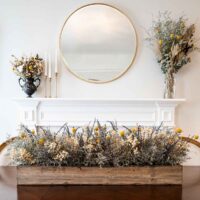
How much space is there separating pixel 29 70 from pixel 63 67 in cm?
42

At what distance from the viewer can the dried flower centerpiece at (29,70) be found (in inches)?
106

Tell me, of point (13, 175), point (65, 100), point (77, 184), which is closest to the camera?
point (77, 184)

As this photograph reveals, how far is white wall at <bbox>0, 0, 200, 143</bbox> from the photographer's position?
9.50 ft

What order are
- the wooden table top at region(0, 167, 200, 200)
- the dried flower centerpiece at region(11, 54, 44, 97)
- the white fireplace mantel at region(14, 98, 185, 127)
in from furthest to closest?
the white fireplace mantel at region(14, 98, 185, 127)
the dried flower centerpiece at region(11, 54, 44, 97)
the wooden table top at region(0, 167, 200, 200)

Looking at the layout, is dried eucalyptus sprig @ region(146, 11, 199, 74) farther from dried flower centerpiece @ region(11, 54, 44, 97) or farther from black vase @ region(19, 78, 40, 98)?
black vase @ region(19, 78, 40, 98)

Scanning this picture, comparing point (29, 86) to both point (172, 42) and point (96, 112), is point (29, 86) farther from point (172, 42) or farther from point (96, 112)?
point (172, 42)

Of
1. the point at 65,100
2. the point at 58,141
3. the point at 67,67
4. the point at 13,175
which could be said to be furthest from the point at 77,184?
the point at 67,67

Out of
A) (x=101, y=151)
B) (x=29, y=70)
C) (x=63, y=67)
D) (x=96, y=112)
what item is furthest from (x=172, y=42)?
(x=101, y=151)

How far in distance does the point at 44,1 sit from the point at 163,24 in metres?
1.47

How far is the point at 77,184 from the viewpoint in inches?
45.1

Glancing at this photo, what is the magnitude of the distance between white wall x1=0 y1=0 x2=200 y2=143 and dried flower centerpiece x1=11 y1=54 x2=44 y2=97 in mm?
159

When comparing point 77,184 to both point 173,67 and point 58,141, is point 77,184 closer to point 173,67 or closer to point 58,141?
point 58,141

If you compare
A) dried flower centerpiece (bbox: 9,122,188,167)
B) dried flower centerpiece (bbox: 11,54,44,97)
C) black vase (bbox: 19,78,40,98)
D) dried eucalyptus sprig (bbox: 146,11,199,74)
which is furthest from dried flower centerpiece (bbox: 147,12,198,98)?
dried flower centerpiece (bbox: 9,122,188,167)

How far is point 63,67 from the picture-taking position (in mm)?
2920
